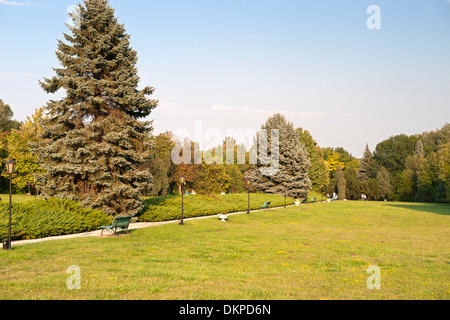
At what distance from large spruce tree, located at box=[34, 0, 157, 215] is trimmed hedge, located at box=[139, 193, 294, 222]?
1.34m

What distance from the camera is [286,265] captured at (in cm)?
891

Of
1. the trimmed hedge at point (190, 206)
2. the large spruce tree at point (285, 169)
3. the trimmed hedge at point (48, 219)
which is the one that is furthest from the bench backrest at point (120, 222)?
the large spruce tree at point (285, 169)

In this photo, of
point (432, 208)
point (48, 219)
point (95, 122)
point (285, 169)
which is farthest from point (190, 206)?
point (432, 208)

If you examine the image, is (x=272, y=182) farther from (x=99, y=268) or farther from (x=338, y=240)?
(x=99, y=268)

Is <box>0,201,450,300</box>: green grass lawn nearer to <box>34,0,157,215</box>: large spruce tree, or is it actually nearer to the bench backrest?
the bench backrest

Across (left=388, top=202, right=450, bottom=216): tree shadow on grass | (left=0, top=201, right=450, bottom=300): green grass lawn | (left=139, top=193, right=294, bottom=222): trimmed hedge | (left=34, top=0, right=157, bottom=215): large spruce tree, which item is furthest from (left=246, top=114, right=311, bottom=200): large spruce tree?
(left=0, top=201, right=450, bottom=300): green grass lawn

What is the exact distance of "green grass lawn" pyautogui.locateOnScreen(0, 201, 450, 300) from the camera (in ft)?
19.9

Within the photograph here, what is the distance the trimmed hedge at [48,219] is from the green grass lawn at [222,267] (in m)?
1.98

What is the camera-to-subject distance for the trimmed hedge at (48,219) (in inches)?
482

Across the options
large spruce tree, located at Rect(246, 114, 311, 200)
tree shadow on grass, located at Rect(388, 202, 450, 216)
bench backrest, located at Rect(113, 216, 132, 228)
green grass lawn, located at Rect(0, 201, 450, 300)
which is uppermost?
large spruce tree, located at Rect(246, 114, 311, 200)

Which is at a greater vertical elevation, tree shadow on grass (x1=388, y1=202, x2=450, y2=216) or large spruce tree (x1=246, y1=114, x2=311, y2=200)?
large spruce tree (x1=246, y1=114, x2=311, y2=200)

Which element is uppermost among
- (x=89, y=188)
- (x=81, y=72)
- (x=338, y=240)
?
(x=81, y=72)
